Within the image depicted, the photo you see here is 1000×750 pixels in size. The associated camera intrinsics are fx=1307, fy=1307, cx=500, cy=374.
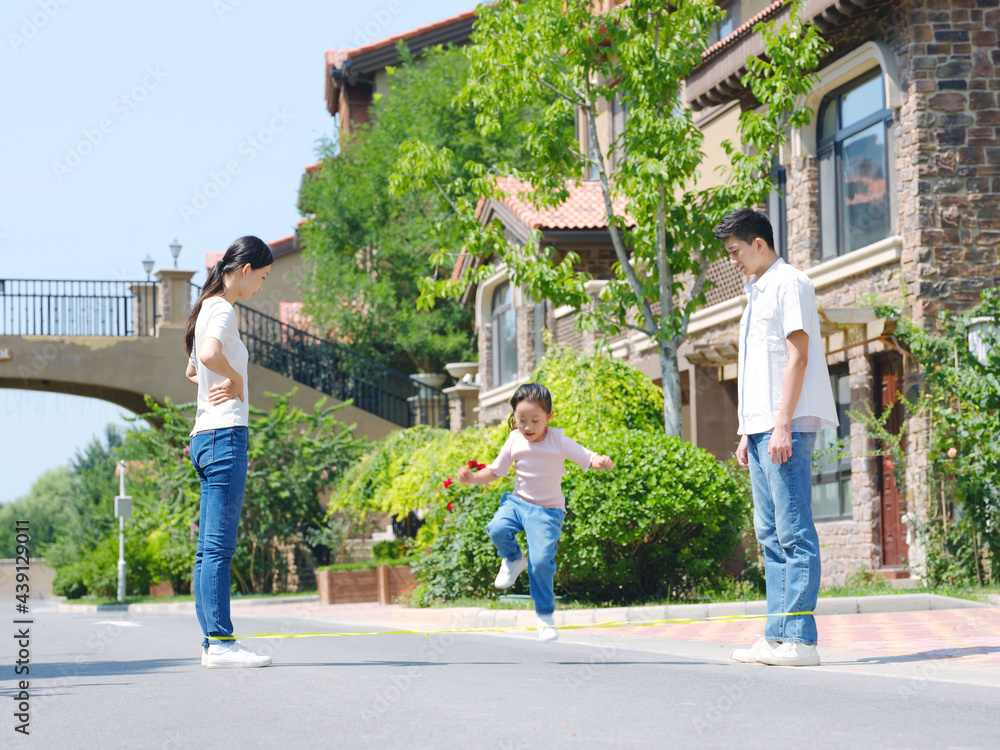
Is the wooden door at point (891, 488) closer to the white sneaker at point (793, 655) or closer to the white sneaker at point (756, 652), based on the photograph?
the white sneaker at point (756, 652)

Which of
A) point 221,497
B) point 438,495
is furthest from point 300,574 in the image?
point 221,497

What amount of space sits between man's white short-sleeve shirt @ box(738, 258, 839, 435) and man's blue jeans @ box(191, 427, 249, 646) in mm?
2570

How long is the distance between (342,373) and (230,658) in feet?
76.2

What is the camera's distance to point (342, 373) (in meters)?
29.7

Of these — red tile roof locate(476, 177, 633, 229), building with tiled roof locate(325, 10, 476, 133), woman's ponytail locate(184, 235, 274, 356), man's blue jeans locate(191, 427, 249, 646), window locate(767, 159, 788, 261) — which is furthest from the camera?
building with tiled roof locate(325, 10, 476, 133)

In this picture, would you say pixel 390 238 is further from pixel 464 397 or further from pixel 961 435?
pixel 961 435

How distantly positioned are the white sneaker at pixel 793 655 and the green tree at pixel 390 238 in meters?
24.3

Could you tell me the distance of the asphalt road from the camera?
14.7ft

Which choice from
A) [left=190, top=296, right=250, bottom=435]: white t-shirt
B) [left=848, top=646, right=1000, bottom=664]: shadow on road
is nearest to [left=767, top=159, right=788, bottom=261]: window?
[left=848, top=646, right=1000, bottom=664]: shadow on road

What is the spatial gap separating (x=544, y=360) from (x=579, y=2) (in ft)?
17.6

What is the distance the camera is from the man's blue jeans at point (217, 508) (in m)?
6.42

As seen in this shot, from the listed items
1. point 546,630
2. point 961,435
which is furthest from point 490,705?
point 961,435

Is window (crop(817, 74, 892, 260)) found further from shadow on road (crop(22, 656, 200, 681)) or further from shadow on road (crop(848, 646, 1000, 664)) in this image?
shadow on road (crop(22, 656, 200, 681))

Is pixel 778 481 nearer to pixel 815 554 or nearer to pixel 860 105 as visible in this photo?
pixel 815 554
